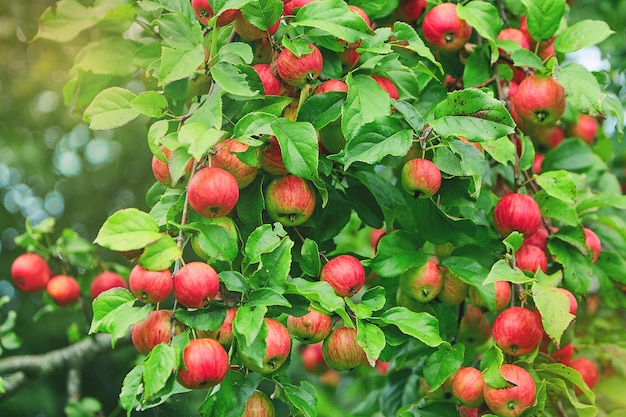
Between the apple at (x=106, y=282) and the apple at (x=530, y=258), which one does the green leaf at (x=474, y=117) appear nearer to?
the apple at (x=530, y=258)

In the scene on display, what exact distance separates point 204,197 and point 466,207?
0.55 m

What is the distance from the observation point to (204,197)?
108 cm

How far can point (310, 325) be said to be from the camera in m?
1.19

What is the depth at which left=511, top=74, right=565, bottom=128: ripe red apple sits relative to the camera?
4.69ft

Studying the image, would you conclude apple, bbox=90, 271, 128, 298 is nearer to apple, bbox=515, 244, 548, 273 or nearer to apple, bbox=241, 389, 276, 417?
apple, bbox=241, 389, 276, 417

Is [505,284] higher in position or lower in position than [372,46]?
lower

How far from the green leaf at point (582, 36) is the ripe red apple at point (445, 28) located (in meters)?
0.19

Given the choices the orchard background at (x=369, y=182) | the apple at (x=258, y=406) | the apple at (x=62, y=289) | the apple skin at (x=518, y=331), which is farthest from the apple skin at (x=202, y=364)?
the apple at (x=62, y=289)

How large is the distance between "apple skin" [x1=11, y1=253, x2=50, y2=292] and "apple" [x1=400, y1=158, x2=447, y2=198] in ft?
4.27

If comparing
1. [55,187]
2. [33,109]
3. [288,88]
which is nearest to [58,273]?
[288,88]

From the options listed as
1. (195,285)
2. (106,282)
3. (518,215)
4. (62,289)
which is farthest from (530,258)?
(62,289)

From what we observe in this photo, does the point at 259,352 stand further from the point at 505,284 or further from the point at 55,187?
the point at 55,187

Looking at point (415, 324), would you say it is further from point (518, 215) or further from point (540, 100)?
point (540, 100)

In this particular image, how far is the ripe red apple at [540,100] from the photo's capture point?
1430mm
